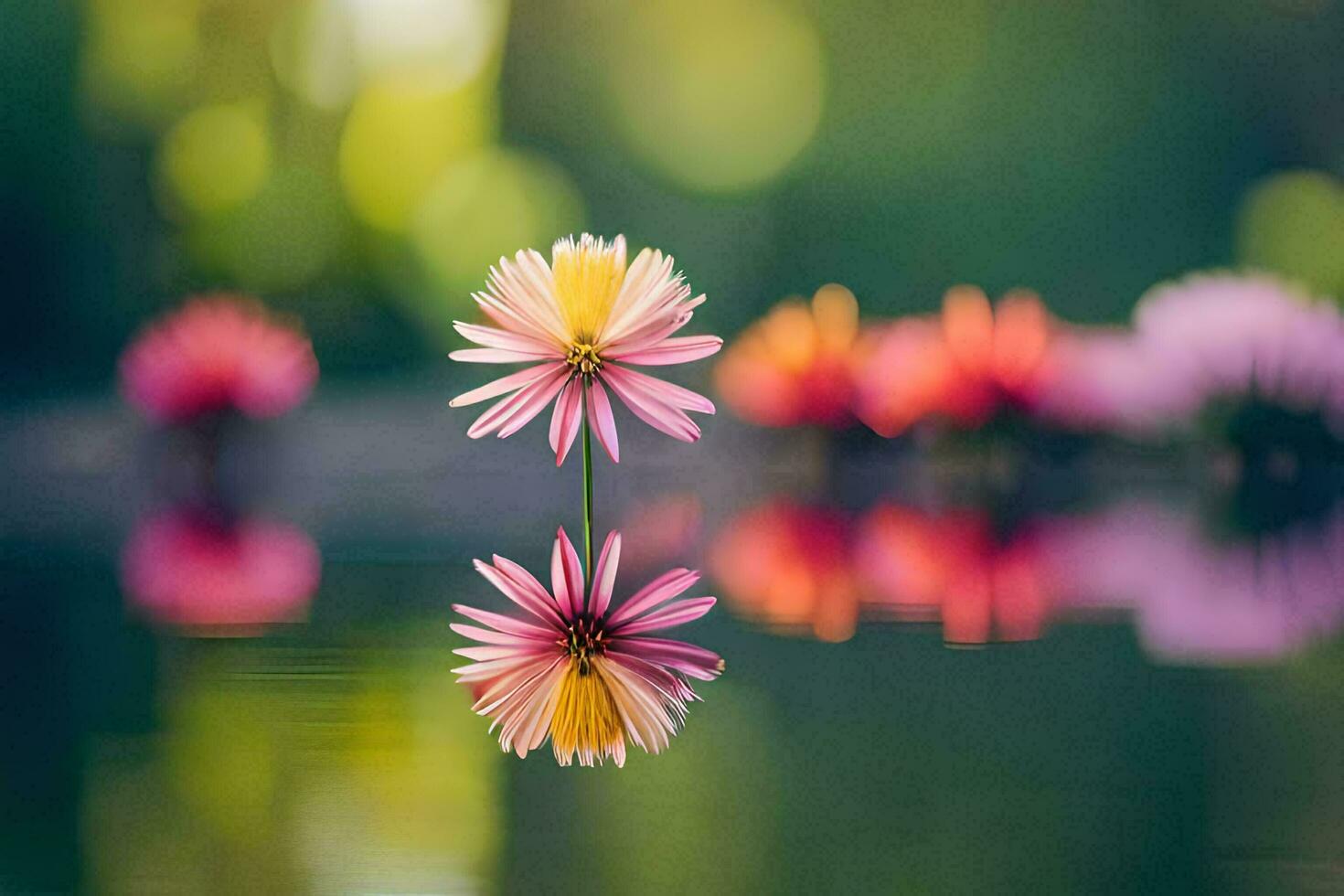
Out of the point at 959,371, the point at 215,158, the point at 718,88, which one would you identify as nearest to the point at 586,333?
the point at 959,371

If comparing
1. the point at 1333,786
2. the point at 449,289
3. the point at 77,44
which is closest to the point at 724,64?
the point at 449,289

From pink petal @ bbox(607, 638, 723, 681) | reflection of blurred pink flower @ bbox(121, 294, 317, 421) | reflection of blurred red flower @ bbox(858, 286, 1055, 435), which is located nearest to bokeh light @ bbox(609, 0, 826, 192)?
reflection of blurred red flower @ bbox(858, 286, 1055, 435)

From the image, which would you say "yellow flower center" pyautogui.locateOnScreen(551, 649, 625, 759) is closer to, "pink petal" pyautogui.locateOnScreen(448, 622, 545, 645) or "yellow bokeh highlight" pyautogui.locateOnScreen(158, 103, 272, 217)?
"pink petal" pyautogui.locateOnScreen(448, 622, 545, 645)

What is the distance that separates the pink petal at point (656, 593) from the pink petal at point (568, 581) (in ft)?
0.05

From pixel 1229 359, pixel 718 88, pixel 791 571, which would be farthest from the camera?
pixel 718 88

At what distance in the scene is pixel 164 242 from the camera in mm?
1388

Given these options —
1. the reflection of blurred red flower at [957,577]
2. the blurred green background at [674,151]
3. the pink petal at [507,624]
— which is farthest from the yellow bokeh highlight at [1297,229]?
the pink petal at [507,624]

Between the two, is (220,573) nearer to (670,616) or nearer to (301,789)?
(670,616)

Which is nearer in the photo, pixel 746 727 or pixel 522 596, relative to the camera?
pixel 746 727

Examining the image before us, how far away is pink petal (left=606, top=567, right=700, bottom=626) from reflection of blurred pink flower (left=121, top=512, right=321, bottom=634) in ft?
0.39

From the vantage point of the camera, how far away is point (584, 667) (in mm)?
335

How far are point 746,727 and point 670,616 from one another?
0.39 ft

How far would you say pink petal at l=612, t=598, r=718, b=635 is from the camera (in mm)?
397

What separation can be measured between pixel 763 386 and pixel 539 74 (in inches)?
16.1
